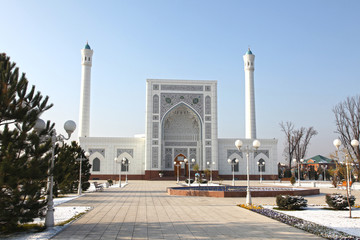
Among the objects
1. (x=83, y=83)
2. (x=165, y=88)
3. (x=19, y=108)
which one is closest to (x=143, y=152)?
(x=165, y=88)

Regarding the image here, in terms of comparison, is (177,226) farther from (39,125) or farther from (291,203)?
(291,203)

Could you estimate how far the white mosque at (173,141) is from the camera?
3706 cm

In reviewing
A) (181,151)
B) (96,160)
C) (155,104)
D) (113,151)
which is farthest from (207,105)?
(96,160)

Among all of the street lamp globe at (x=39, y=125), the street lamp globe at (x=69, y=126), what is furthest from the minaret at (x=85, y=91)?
the street lamp globe at (x=39, y=125)

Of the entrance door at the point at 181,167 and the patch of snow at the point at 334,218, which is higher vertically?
the entrance door at the point at 181,167

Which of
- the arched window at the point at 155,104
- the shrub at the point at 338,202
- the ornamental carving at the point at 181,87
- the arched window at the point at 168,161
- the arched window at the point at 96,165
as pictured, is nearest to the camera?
the shrub at the point at 338,202

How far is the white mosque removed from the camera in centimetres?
3706

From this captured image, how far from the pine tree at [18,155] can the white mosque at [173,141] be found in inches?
1185

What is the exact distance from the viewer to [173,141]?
3931 cm

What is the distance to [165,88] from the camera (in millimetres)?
38031

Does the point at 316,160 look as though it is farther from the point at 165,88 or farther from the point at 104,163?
the point at 104,163

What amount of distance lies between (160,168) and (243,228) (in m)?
29.7

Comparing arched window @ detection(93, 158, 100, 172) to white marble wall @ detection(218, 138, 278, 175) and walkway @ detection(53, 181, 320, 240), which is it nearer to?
white marble wall @ detection(218, 138, 278, 175)

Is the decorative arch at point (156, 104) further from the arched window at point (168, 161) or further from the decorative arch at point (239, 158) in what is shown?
the decorative arch at point (239, 158)
